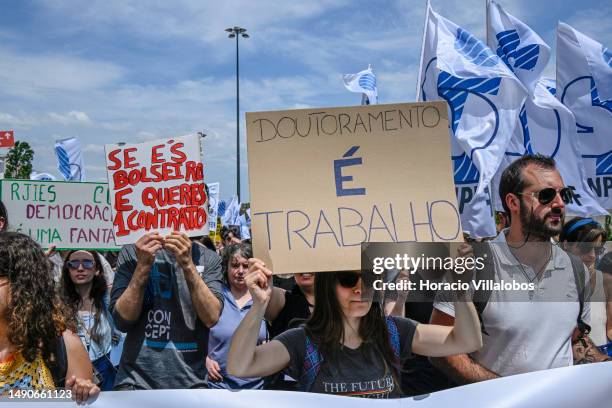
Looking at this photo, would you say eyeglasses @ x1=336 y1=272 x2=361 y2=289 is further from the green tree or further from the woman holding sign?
the green tree

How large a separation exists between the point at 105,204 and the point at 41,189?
0.42 metres

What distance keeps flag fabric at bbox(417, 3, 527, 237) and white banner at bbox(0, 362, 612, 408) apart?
329 cm

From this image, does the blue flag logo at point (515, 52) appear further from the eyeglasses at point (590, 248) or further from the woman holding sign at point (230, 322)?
the eyeglasses at point (590, 248)

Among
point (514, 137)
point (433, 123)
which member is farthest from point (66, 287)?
point (514, 137)

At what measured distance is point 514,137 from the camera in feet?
21.2

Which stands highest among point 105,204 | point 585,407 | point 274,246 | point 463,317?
point 105,204

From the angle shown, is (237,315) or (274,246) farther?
(237,315)

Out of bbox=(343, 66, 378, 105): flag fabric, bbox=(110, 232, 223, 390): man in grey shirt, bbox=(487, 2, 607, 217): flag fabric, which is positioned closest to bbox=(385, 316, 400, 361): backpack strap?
bbox=(110, 232, 223, 390): man in grey shirt

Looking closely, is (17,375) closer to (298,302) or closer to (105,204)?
(298,302)

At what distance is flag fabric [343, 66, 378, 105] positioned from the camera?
28.6ft

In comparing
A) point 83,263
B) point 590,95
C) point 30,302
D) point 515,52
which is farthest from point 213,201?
point 30,302

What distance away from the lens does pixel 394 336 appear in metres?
2.66

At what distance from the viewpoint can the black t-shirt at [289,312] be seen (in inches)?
149

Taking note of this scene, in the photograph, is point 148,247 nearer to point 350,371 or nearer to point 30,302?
point 30,302
